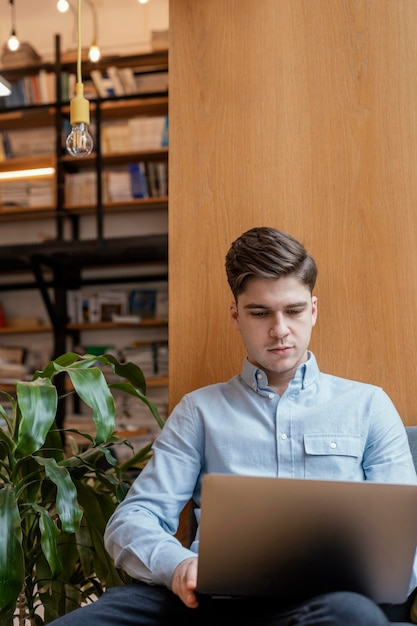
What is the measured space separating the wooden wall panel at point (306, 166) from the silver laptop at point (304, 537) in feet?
2.44

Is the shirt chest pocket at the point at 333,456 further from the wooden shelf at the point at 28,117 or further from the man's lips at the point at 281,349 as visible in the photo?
the wooden shelf at the point at 28,117

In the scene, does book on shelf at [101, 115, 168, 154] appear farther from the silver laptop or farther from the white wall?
the silver laptop

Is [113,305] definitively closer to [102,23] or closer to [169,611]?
[102,23]

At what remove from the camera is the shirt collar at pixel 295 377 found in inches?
61.1

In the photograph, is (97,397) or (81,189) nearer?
(97,397)

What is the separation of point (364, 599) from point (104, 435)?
0.73 m

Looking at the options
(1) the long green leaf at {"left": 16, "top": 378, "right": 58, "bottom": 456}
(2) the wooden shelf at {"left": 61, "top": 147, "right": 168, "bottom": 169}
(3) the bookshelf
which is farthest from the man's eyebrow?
(2) the wooden shelf at {"left": 61, "top": 147, "right": 168, "bottom": 169}

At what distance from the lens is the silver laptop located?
102 centimetres

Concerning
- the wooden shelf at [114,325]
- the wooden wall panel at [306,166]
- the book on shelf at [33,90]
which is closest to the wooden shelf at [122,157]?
the book on shelf at [33,90]

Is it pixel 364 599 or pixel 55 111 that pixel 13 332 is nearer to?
pixel 55 111

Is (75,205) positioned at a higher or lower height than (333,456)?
higher

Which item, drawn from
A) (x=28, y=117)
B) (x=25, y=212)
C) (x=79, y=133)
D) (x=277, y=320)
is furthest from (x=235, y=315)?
(x=28, y=117)

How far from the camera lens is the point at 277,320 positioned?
58.9 inches

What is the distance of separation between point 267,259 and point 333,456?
1.46 feet
